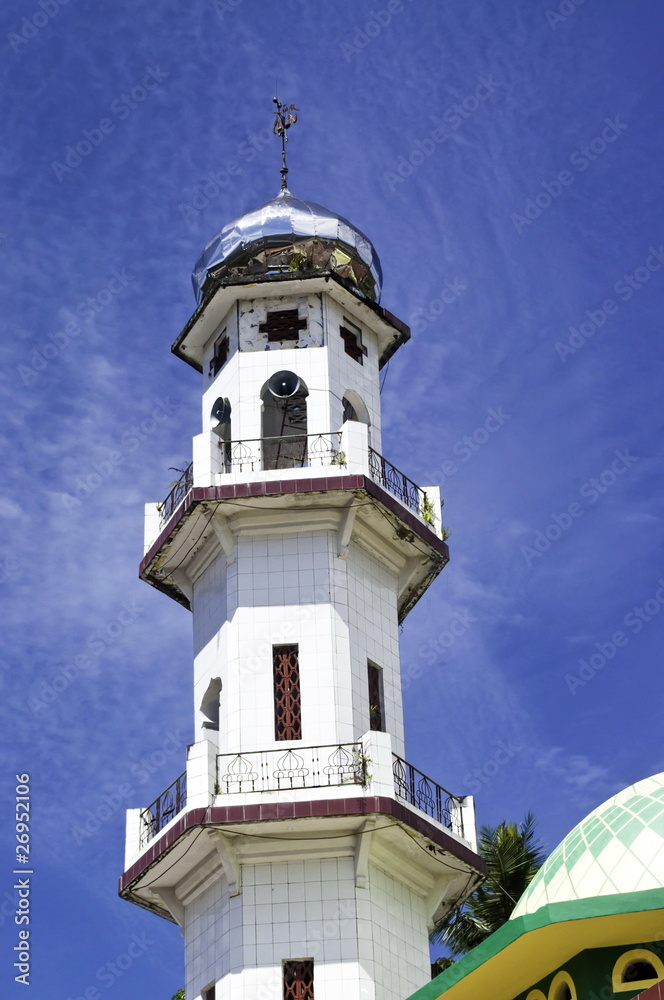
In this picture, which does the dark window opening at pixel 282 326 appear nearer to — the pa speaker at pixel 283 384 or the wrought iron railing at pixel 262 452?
the pa speaker at pixel 283 384

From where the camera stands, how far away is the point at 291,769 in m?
28.0

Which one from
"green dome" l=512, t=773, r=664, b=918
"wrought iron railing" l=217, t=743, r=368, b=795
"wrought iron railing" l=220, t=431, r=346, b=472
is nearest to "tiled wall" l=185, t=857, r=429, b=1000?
"wrought iron railing" l=217, t=743, r=368, b=795

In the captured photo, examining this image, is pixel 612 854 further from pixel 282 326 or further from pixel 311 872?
pixel 282 326

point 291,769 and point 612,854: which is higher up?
point 291,769

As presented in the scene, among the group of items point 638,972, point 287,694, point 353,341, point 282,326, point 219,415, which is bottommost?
point 638,972

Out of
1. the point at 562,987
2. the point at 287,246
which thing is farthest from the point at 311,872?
the point at 287,246

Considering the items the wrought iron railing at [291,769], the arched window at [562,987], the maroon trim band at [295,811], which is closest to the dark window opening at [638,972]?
the arched window at [562,987]

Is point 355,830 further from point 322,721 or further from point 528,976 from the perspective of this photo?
point 528,976

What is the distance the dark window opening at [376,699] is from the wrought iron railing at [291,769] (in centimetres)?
200

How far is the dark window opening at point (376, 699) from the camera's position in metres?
30.3

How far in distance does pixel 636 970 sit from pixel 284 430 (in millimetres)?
17449

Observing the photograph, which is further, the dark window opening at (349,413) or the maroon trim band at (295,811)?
the dark window opening at (349,413)

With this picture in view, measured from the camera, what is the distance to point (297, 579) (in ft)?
100.0

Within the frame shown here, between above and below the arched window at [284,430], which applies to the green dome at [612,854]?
below
